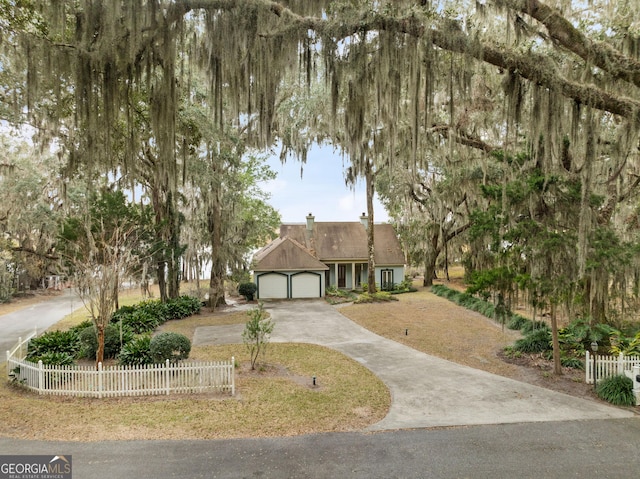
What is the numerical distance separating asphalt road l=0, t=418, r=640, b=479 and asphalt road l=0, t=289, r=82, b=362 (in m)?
8.81

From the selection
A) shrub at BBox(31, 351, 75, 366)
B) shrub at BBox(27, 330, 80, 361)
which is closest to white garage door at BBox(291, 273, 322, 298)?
shrub at BBox(27, 330, 80, 361)

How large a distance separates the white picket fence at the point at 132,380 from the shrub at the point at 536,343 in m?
9.16

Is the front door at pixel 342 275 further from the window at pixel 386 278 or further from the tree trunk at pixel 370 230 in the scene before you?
the tree trunk at pixel 370 230

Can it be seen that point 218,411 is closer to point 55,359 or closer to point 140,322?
point 55,359

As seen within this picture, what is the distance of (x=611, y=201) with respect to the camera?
11.2 meters

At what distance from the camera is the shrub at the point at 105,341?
1109 centimetres

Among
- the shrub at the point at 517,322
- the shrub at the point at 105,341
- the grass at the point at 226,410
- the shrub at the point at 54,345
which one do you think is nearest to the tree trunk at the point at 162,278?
the shrub at the point at 105,341

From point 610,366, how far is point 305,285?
1724 centimetres

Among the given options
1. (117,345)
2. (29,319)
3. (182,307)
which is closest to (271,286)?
(182,307)

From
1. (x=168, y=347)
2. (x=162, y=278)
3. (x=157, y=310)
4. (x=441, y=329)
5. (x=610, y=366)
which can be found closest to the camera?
(x=610, y=366)

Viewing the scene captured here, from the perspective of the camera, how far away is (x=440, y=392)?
883 cm

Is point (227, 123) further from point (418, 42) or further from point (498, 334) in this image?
point (498, 334)

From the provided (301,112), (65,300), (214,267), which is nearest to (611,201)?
(301,112)

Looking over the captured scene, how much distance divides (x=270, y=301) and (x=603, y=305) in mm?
16643
